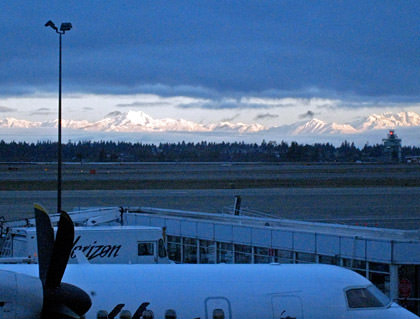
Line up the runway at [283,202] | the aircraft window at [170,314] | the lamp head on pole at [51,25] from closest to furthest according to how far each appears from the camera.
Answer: the aircraft window at [170,314] < the lamp head on pole at [51,25] < the runway at [283,202]

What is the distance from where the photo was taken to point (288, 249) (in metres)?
23.8

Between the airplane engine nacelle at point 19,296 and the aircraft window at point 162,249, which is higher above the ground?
the airplane engine nacelle at point 19,296

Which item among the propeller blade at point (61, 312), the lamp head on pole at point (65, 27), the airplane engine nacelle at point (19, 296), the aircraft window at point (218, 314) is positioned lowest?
the aircraft window at point (218, 314)

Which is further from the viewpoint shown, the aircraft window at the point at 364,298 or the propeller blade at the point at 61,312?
the aircraft window at the point at 364,298

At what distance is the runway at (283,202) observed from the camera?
153 feet

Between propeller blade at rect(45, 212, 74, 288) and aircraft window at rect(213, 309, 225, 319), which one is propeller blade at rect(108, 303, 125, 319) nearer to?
propeller blade at rect(45, 212, 74, 288)

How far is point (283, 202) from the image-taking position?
57.1m

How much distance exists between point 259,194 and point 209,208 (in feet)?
47.5

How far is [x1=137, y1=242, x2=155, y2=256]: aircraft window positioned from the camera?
25.1m

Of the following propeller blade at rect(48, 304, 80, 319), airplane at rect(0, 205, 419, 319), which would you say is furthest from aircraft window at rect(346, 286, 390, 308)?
propeller blade at rect(48, 304, 80, 319)

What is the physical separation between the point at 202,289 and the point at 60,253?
11.2ft

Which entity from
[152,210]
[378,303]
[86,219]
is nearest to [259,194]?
[152,210]

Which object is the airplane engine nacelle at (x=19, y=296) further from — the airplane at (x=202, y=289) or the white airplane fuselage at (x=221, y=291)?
the white airplane fuselage at (x=221, y=291)

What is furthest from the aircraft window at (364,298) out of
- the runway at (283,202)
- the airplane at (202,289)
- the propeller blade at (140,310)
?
the runway at (283,202)
